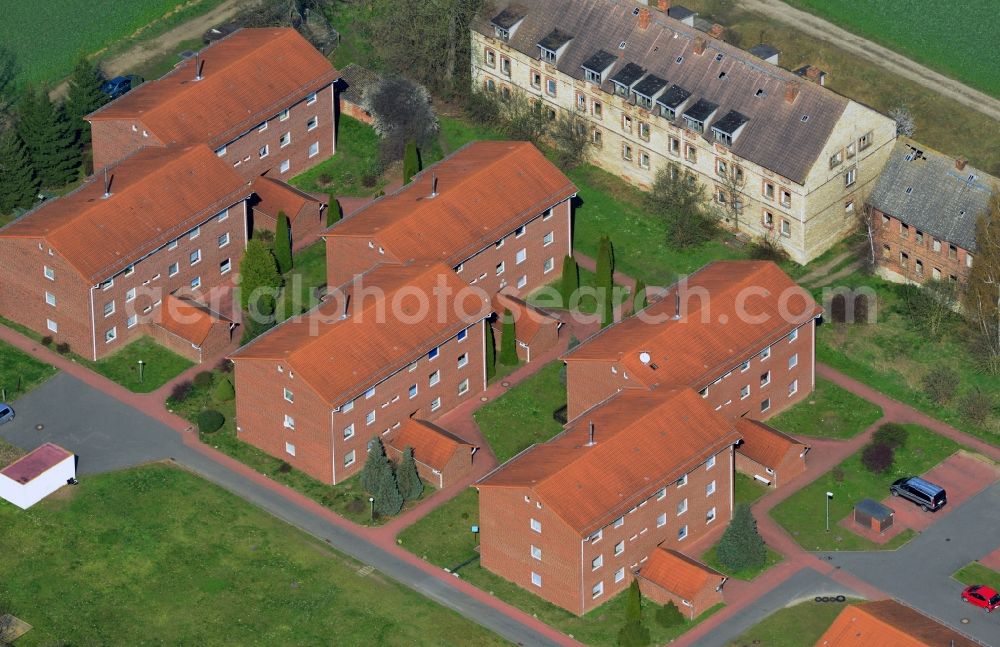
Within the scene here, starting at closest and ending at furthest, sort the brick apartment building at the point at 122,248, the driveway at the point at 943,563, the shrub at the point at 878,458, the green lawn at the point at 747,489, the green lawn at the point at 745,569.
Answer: the driveway at the point at 943,563 → the green lawn at the point at 745,569 → the green lawn at the point at 747,489 → the shrub at the point at 878,458 → the brick apartment building at the point at 122,248

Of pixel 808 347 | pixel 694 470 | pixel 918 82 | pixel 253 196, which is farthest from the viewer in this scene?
pixel 918 82

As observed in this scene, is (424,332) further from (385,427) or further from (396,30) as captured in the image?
(396,30)

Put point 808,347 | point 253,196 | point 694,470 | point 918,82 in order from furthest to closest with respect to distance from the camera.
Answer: point 918,82 < point 253,196 < point 808,347 < point 694,470

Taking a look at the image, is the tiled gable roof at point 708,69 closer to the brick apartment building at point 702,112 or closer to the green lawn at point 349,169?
the brick apartment building at point 702,112

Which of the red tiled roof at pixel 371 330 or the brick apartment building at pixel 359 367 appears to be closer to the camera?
the red tiled roof at pixel 371 330

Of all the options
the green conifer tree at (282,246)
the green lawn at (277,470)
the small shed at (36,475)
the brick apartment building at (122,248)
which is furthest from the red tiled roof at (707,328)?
the small shed at (36,475)

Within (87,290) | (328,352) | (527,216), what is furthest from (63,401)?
(527,216)

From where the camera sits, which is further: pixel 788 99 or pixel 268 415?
pixel 788 99
